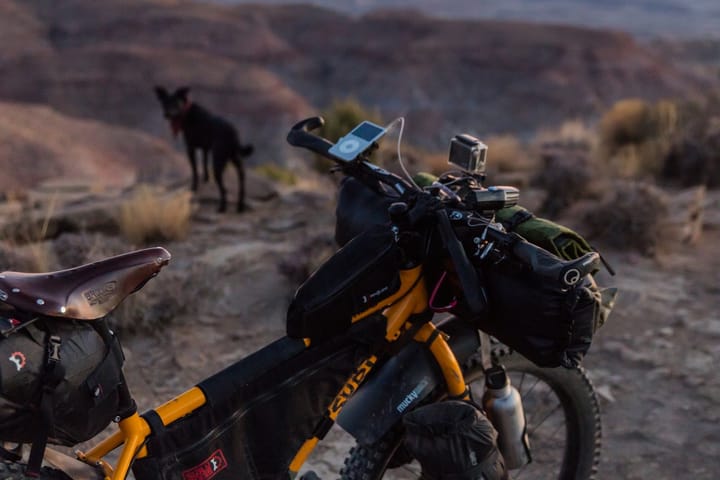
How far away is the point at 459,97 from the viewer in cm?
5419

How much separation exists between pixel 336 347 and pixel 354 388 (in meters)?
0.14

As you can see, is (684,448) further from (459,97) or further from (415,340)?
(459,97)

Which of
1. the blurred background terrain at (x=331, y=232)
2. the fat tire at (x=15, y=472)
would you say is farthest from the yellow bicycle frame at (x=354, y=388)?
the blurred background terrain at (x=331, y=232)

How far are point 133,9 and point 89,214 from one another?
2185 inches

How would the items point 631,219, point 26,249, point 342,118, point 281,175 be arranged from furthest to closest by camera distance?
point 342,118 → point 281,175 → point 631,219 → point 26,249

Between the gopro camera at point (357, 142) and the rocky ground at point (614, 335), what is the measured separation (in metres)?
1.74

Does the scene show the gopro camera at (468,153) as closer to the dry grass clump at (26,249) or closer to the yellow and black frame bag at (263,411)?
the yellow and black frame bag at (263,411)

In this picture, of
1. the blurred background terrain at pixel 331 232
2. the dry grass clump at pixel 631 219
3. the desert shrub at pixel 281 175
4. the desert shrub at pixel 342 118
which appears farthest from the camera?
the desert shrub at pixel 342 118

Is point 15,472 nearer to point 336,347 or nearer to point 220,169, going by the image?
point 336,347

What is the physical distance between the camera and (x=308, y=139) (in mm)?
2652

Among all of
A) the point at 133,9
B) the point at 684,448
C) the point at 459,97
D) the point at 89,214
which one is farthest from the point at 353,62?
the point at 684,448

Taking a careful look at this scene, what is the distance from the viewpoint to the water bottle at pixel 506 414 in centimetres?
264

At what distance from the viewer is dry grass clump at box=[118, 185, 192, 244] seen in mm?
6902

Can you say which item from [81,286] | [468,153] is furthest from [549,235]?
[81,286]
